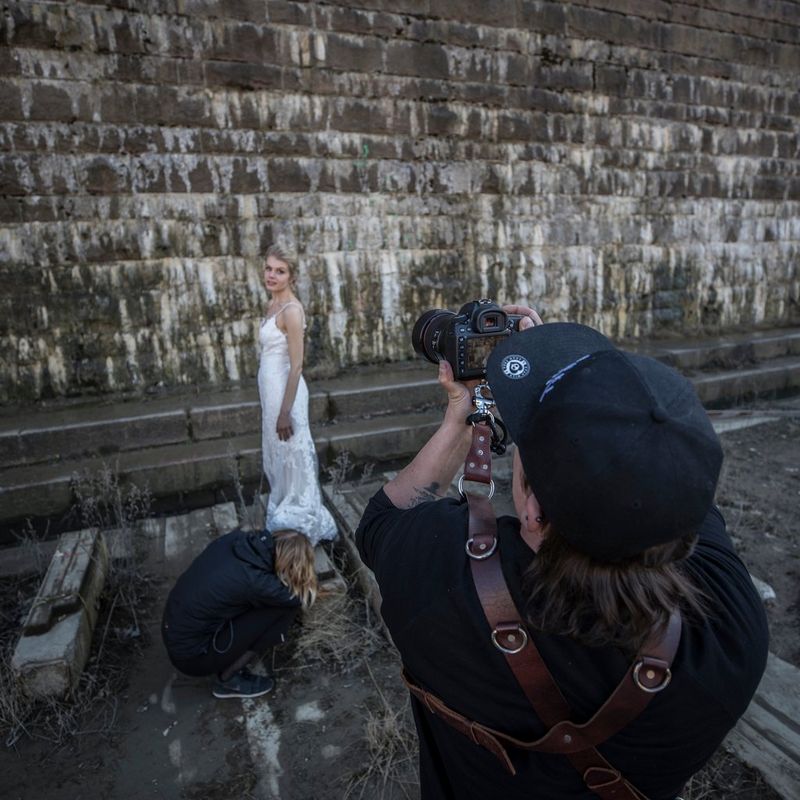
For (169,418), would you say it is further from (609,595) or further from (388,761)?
(609,595)

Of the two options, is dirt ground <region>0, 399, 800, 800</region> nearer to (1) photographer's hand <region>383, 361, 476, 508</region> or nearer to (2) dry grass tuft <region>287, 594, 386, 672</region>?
(2) dry grass tuft <region>287, 594, 386, 672</region>

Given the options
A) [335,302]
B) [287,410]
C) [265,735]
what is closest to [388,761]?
[265,735]

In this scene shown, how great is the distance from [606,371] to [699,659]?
50 centimetres

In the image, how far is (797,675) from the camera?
269cm

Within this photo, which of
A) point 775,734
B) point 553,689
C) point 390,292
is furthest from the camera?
point 390,292

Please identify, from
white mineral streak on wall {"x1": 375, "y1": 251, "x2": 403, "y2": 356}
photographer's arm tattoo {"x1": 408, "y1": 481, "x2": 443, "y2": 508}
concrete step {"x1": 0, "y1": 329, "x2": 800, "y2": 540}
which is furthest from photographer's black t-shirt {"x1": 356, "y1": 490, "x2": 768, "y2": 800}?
white mineral streak on wall {"x1": 375, "y1": 251, "x2": 403, "y2": 356}

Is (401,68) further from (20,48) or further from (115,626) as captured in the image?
(115,626)

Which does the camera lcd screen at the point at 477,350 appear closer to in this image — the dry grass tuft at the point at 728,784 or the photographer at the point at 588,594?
the photographer at the point at 588,594

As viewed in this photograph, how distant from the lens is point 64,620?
306 centimetres

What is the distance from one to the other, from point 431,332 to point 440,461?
1.53 ft

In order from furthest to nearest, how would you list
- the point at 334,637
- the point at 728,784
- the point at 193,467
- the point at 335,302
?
the point at 335,302 → the point at 193,467 → the point at 334,637 → the point at 728,784

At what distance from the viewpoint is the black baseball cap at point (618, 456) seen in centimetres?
89

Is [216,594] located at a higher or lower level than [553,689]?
lower

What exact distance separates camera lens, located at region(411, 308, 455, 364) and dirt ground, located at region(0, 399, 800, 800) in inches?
69.4
